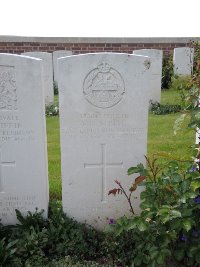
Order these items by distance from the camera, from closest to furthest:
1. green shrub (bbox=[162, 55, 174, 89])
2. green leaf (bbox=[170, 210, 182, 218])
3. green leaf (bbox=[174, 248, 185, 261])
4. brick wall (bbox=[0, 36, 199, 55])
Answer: green leaf (bbox=[170, 210, 182, 218]) → green leaf (bbox=[174, 248, 185, 261]) → green shrub (bbox=[162, 55, 174, 89]) → brick wall (bbox=[0, 36, 199, 55])

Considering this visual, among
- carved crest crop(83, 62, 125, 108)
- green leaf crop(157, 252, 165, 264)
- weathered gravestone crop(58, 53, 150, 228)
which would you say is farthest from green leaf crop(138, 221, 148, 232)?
carved crest crop(83, 62, 125, 108)

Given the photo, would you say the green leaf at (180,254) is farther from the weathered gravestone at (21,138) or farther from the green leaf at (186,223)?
the weathered gravestone at (21,138)

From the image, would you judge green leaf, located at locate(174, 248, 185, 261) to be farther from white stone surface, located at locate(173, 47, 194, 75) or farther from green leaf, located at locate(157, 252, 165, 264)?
white stone surface, located at locate(173, 47, 194, 75)

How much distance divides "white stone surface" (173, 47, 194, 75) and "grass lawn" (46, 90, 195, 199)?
11.8 ft

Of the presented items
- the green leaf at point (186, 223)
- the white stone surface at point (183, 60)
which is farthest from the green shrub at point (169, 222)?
the white stone surface at point (183, 60)

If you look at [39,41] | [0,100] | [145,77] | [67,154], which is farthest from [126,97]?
[39,41]

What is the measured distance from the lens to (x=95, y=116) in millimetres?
3363

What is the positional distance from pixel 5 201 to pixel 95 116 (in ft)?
4.12

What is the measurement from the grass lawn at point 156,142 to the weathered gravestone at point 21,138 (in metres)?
0.66

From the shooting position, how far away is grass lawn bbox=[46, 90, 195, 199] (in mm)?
4637

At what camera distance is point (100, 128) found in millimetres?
3398

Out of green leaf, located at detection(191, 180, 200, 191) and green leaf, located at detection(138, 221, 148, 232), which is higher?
green leaf, located at detection(191, 180, 200, 191)

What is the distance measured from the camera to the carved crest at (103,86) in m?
3.27

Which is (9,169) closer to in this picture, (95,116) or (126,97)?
(95,116)
